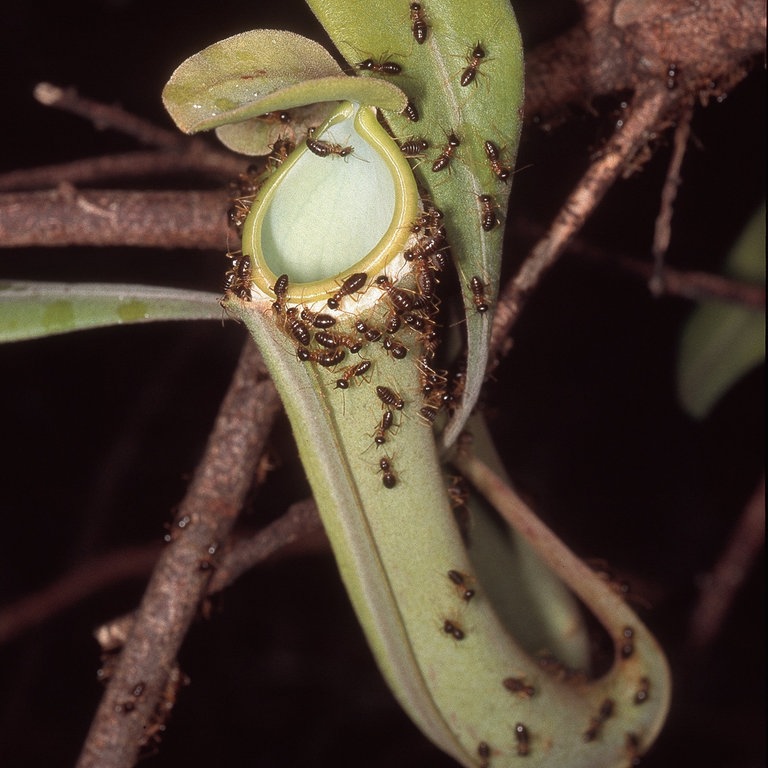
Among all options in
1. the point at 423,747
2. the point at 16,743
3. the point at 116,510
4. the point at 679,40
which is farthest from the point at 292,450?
the point at 679,40

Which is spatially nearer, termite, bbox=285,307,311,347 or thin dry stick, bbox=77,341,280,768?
termite, bbox=285,307,311,347

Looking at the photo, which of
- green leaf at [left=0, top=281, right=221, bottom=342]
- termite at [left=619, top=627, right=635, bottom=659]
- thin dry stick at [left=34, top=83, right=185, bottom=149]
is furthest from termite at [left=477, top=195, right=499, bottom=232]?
thin dry stick at [left=34, top=83, right=185, bottom=149]

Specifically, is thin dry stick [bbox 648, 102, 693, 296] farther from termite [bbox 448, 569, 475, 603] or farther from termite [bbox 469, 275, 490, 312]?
termite [bbox 448, 569, 475, 603]

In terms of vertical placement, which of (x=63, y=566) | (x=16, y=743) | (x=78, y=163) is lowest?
(x=16, y=743)

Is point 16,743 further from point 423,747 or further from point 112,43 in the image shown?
point 112,43

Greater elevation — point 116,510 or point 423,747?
point 116,510

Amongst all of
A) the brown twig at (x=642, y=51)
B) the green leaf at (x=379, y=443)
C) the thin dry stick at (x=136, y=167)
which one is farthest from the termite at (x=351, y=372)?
the thin dry stick at (x=136, y=167)

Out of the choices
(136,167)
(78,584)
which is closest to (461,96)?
(136,167)
